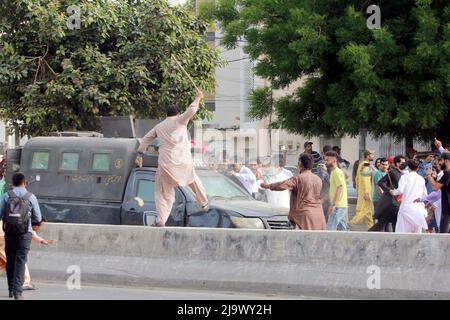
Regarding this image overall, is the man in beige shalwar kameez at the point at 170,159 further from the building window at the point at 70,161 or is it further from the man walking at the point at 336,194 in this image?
the building window at the point at 70,161

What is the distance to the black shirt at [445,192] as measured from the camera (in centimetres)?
1252

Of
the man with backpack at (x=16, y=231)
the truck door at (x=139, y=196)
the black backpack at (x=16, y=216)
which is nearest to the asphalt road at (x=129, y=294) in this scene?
the man with backpack at (x=16, y=231)

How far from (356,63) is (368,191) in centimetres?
547

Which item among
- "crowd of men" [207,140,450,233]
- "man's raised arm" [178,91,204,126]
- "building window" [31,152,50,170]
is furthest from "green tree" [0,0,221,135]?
"man's raised arm" [178,91,204,126]

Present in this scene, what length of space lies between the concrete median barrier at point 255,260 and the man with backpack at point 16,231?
1.78 metres

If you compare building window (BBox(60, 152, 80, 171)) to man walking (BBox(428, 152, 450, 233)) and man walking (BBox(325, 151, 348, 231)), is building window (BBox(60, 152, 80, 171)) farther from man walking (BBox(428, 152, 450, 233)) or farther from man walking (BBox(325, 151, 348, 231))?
man walking (BBox(428, 152, 450, 233))

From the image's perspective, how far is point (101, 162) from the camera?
15.5 m

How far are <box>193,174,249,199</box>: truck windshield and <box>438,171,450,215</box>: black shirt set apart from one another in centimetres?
340

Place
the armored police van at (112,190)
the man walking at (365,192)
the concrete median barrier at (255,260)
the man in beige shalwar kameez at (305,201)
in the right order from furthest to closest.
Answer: the man walking at (365,192), the armored police van at (112,190), the man in beige shalwar kameez at (305,201), the concrete median barrier at (255,260)

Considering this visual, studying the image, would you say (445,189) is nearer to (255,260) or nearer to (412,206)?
(412,206)

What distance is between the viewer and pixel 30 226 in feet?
34.6

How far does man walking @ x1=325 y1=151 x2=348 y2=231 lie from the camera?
48.4ft

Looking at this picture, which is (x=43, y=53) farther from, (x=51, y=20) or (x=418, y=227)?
(x=418, y=227)

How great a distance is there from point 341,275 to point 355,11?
44.4 feet
